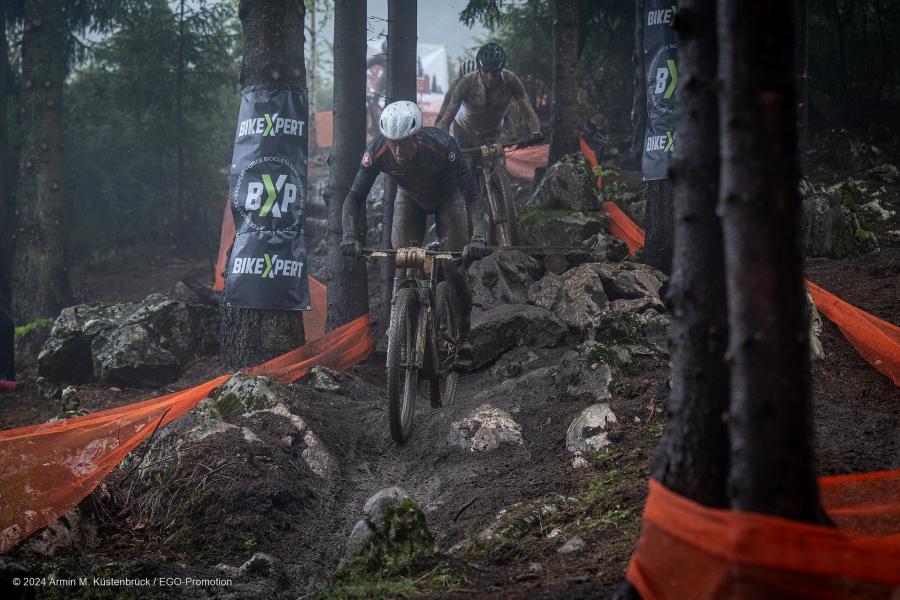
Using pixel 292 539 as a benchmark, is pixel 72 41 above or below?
above

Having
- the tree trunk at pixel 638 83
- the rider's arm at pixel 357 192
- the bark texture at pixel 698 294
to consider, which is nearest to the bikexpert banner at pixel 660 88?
the rider's arm at pixel 357 192

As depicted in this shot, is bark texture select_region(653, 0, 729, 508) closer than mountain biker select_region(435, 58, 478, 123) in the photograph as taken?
Yes

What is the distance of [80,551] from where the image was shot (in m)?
4.20

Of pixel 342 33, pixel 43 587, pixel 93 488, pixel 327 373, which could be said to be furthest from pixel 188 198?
pixel 43 587

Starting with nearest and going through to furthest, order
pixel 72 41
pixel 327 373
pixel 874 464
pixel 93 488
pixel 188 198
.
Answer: pixel 874 464, pixel 93 488, pixel 327 373, pixel 72 41, pixel 188 198

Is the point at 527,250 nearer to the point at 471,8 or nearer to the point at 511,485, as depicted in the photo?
the point at 511,485

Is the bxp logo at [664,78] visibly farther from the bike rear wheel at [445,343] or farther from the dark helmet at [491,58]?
the bike rear wheel at [445,343]

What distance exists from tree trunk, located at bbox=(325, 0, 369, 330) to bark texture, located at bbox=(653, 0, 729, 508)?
23.2 ft

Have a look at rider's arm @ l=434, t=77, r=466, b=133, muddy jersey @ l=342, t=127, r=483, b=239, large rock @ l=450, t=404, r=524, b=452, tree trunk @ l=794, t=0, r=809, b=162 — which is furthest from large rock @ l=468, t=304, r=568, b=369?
tree trunk @ l=794, t=0, r=809, b=162

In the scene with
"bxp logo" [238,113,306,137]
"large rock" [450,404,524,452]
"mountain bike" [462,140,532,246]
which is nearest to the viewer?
"large rock" [450,404,524,452]

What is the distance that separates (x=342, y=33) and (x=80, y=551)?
7680 mm

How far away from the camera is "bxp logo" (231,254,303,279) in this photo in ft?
25.5

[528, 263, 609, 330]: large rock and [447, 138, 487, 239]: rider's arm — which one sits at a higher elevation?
[447, 138, 487, 239]: rider's arm

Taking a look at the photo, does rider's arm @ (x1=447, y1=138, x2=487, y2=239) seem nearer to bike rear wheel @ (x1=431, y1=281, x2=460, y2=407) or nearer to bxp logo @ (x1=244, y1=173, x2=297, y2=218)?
bike rear wheel @ (x1=431, y1=281, x2=460, y2=407)
